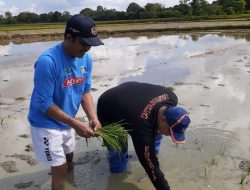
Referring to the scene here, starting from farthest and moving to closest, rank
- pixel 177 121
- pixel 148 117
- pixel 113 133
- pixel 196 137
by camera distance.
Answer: pixel 196 137, pixel 113 133, pixel 148 117, pixel 177 121

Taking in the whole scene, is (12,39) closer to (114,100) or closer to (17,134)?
(17,134)

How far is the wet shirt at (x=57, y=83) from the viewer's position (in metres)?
3.29

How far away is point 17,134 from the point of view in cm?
600

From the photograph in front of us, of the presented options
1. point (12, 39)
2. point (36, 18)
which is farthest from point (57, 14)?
point (12, 39)

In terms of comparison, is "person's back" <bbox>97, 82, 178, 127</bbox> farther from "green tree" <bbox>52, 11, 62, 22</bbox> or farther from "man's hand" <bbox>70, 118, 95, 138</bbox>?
"green tree" <bbox>52, 11, 62, 22</bbox>

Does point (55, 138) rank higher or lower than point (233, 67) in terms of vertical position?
higher

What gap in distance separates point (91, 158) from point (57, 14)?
274 feet

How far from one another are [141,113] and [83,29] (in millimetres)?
982

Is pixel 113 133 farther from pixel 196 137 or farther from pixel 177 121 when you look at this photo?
pixel 196 137

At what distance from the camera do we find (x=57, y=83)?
3.42m

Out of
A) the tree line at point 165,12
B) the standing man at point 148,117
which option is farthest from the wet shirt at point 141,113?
the tree line at point 165,12

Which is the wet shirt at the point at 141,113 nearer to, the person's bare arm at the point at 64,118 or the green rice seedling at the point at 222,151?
the person's bare arm at the point at 64,118

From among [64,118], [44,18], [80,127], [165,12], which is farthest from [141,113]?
[44,18]

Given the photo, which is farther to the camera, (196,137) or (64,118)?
(196,137)
